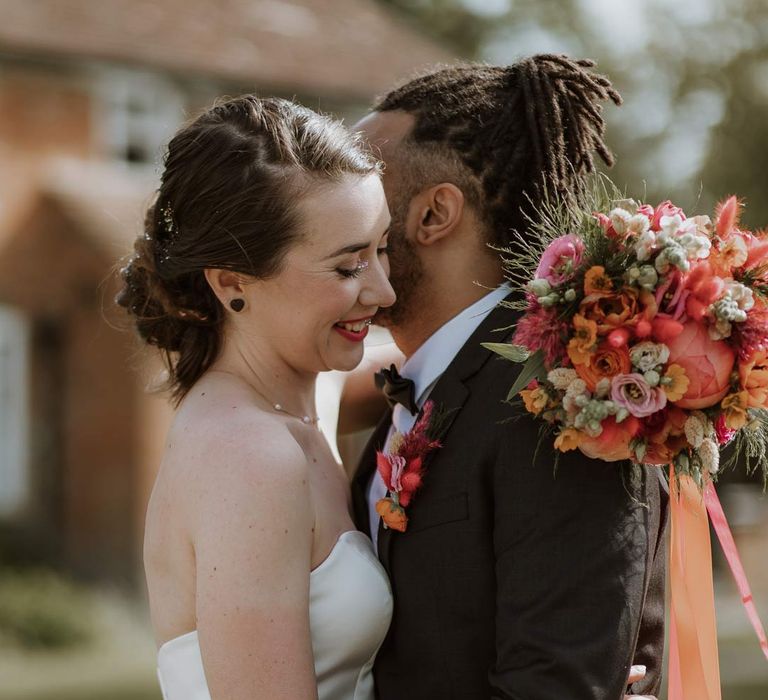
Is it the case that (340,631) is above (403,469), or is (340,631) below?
below

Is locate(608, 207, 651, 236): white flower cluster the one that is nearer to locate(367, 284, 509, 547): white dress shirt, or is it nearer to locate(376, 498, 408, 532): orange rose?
locate(367, 284, 509, 547): white dress shirt

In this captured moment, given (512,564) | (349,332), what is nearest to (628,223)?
(512,564)

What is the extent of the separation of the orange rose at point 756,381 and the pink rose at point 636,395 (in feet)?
0.68

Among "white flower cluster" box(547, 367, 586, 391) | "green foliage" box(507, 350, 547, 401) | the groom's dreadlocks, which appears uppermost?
the groom's dreadlocks

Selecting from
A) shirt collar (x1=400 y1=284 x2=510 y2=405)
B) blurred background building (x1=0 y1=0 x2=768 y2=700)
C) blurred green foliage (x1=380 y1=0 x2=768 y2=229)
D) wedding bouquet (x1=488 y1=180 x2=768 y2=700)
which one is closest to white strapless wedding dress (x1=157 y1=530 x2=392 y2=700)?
shirt collar (x1=400 y1=284 x2=510 y2=405)

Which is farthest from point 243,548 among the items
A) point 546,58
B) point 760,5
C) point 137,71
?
point 760,5

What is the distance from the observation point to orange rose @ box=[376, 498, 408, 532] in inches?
137

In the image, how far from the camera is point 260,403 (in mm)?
3688

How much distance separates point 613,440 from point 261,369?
4.10 ft

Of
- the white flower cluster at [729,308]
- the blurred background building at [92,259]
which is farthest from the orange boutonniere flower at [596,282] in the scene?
the blurred background building at [92,259]

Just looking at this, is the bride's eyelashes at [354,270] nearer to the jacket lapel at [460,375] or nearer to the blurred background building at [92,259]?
the jacket lapel at [460,375]

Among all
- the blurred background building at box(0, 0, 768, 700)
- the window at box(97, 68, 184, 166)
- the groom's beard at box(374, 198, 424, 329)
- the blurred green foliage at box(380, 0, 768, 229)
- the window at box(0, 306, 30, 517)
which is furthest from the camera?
the blurred green foliage at box(380, 0, 768, 229)

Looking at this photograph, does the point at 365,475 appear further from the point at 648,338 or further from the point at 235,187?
the point at 648,338

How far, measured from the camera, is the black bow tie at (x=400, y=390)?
391cm
